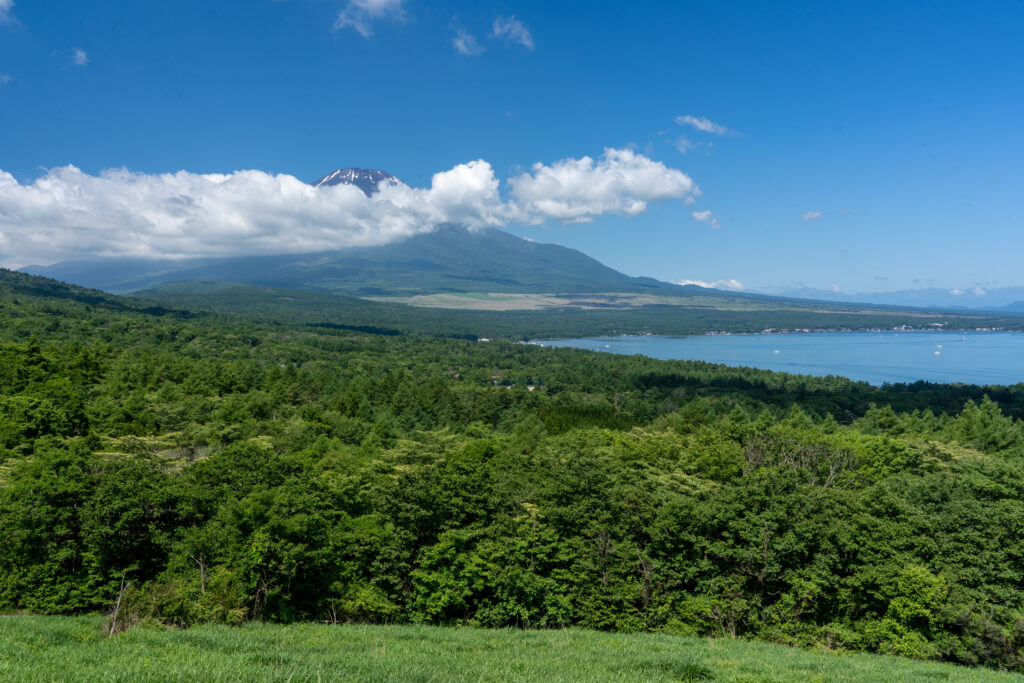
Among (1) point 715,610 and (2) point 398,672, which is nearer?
(2) point 398,672

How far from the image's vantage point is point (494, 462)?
111 ft

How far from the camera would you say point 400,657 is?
13.9 meters

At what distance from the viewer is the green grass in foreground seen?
418 inches

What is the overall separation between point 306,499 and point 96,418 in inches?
1266

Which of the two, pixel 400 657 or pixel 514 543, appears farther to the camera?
pixel 514 543

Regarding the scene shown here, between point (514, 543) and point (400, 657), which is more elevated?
point (400, 657)

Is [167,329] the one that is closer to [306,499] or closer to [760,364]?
[306,499]

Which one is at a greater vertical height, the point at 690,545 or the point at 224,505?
the point at 224,505

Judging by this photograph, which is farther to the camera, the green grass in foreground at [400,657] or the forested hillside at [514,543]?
the forested hillside at [514,543]

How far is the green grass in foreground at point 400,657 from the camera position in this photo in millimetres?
10617

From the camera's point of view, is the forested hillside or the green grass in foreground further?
the forested hillside

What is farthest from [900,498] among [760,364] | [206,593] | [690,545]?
[760,364]

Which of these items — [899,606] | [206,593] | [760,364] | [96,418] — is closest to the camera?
[206,593]

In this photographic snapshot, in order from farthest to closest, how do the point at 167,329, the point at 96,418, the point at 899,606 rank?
1. the point at 167,329
2. the point at 96,418
3. the point at 899,606
